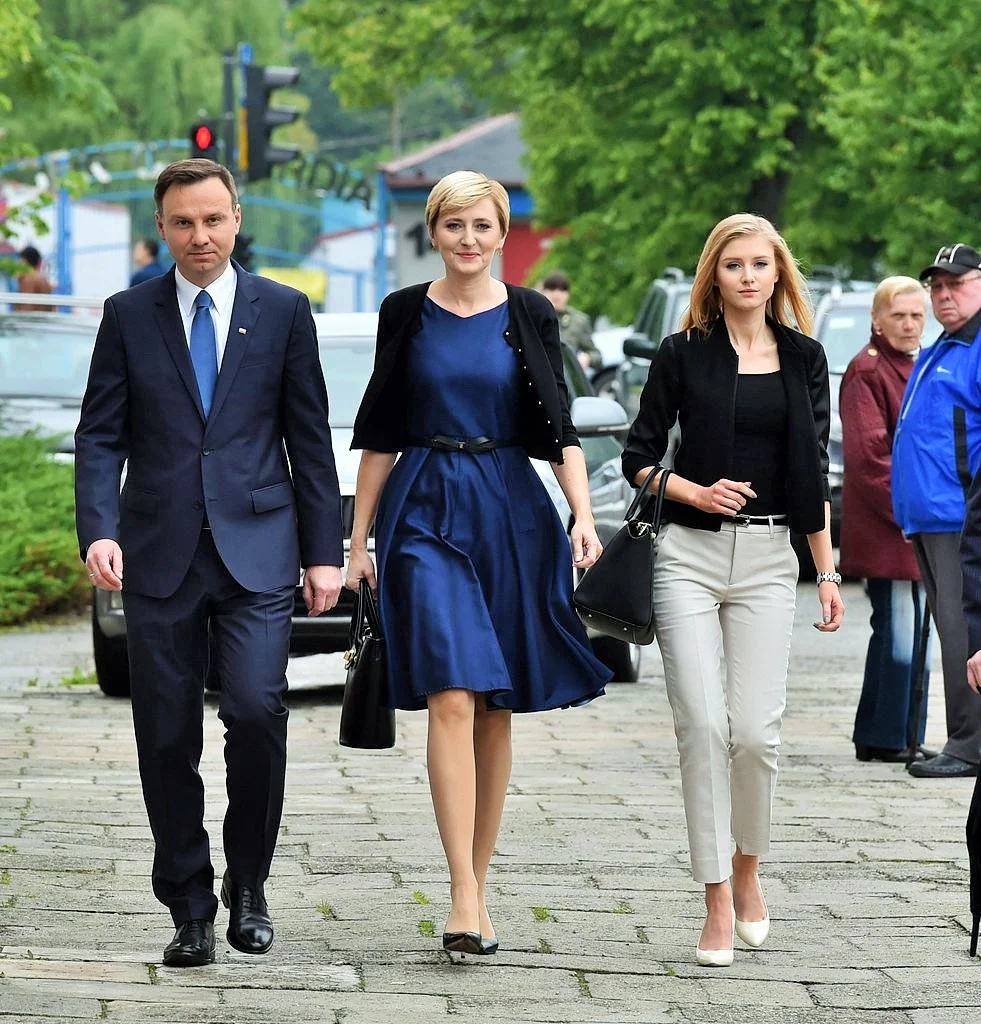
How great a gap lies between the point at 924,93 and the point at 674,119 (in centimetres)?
624

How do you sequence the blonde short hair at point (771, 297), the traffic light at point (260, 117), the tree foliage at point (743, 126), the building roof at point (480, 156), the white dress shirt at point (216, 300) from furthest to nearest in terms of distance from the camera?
1. the building roof at point (480, 156)
2. the tree foliage at point (743, 126)
3. the traffic light at point (260, 117)
4. the blonde short hair at point (771, 297)
5. the white dress shirt at point (216, 300)

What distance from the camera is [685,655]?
596cm

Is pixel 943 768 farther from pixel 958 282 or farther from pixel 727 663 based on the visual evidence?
pixel 727 663

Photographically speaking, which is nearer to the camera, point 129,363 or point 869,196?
point 129,363

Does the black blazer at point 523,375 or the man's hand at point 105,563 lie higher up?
the black blazer at point 523,375

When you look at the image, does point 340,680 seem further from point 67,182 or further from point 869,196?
point 869,196

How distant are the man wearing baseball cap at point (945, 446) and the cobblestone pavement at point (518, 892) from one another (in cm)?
62

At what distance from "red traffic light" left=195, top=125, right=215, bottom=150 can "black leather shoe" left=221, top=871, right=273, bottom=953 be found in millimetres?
13560

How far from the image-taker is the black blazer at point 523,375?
5.97 metres

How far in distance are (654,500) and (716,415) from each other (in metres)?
0.27

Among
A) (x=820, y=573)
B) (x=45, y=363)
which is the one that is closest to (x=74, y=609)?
(x=45, y=363)

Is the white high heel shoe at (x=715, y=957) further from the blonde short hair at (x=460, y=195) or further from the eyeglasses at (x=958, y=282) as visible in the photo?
the eyeglasses at (x=958, y=282)

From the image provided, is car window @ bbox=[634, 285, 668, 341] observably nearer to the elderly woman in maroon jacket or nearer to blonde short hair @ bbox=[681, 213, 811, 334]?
the elderly woman in maroon jacket

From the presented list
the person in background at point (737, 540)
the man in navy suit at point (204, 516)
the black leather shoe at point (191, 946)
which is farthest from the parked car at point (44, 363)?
the black leather shoe at point (191, 946)
